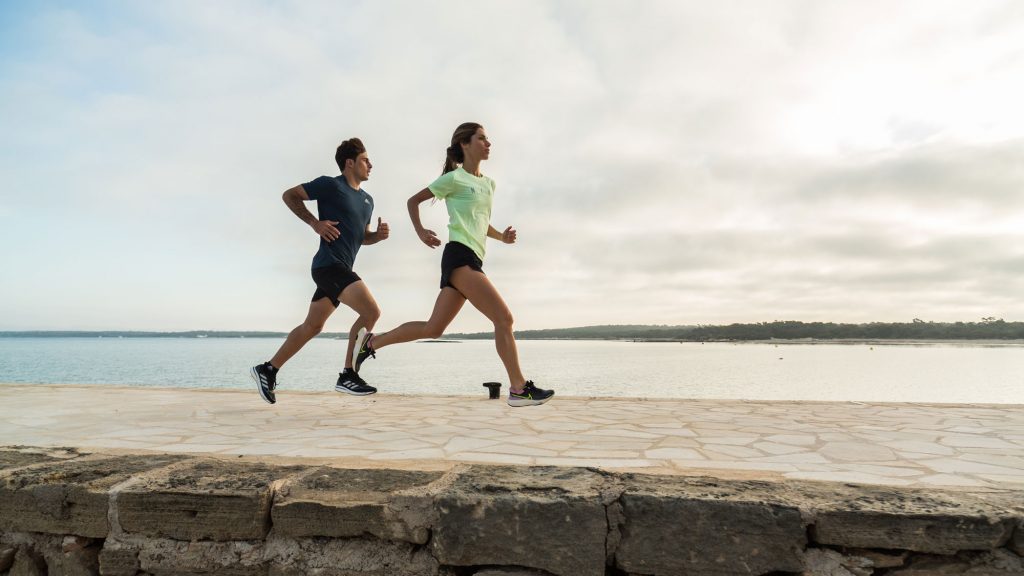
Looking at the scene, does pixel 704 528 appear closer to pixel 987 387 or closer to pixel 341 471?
pixel 341 471

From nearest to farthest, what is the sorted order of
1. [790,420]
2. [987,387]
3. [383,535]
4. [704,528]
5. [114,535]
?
1. [704,528]
2. [383,535]
3. [114,535]
4. [790,420]
5. [987,387]

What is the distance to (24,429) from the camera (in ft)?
12.1

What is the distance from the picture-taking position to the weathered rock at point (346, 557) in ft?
7.05

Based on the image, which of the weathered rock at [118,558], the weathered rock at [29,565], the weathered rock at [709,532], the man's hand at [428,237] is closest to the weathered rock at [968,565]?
the weathered rock at [709,532]

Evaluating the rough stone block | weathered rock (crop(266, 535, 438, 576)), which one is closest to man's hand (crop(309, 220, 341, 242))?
the rough stone block

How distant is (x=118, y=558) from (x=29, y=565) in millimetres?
472

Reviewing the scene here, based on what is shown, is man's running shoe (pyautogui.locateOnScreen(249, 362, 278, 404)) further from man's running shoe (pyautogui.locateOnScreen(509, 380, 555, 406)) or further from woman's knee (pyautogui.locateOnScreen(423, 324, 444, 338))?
man's running shoe (pyautogui.locateOnScreen(509, 380, 555, 406))

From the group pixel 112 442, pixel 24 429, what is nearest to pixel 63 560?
pixel 112 442

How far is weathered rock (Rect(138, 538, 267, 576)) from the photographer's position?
224 cm

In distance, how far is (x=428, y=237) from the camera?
4660mm

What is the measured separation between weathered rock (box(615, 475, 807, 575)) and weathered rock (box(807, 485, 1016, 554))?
0.33 feet

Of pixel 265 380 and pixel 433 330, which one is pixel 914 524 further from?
pixel 265 380

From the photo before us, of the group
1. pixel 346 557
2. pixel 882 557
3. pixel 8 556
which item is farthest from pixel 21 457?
pixel 882 557

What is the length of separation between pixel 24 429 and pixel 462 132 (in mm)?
3490
